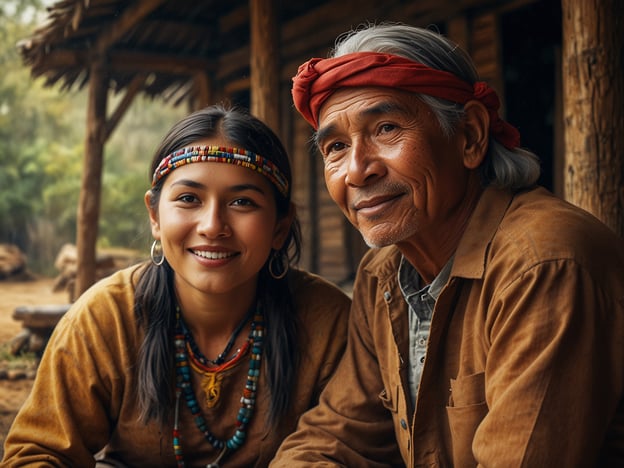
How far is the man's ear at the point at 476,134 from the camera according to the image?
210 centimetres

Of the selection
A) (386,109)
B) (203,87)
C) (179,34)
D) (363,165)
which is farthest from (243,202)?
(203,87)

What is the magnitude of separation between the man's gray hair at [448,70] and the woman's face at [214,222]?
2.04ft

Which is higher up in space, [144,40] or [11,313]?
[144,40]

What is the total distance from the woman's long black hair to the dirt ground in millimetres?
Result: 1464

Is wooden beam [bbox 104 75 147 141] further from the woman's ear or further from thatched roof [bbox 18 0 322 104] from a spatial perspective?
the woman's ear

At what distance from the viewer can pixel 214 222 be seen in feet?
7.43

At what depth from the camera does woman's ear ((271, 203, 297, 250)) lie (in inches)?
102

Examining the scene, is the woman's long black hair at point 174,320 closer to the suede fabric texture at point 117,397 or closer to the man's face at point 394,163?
the suede fabric texture at point 117,397

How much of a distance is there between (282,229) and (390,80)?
2.75 feet

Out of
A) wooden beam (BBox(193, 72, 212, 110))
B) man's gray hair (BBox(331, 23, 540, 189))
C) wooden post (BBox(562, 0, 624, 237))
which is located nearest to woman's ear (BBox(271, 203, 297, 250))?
man's gray hair (BBox(331, 23, 540, 189))

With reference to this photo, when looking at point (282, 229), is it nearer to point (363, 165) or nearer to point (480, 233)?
point (363, 165)

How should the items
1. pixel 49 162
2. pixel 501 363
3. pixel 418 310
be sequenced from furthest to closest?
pixel 49 162, pixel 418 310, pixel 501 363

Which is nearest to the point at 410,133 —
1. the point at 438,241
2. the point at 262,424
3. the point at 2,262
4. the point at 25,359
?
the point at 438,241

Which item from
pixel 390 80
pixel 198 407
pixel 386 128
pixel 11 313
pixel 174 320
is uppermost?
pixel 390 80
